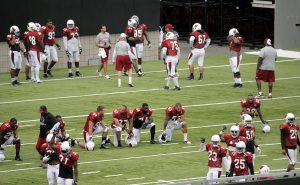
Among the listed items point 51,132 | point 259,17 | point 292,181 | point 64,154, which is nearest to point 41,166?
point 51,132

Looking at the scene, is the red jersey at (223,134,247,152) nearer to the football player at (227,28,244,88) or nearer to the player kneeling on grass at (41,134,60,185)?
the player kneeling on grass at (41,134,60,185)

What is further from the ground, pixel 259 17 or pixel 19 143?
pixel 259 17

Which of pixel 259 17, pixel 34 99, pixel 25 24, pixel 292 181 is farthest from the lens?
pixel 259 17

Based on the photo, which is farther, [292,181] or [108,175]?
[108,175]

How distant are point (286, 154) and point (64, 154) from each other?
18.4ft

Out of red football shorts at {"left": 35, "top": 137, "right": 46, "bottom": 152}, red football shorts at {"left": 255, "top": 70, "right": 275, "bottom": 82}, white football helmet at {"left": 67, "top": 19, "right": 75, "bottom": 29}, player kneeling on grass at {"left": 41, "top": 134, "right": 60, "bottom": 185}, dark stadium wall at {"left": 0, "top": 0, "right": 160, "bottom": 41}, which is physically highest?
dark stadium wall at {"left": 0, "top": 0, "right": 160, "bottom": 41}

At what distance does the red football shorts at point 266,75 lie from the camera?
122ft

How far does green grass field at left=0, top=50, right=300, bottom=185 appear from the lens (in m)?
28.3

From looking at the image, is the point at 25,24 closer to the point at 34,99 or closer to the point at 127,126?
the point at 34,99

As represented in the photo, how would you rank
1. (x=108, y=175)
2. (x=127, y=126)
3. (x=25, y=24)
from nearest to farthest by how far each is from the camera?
1. (x=108, y=175)
2. (x=127, y=126)
3. (x=25, y=24)

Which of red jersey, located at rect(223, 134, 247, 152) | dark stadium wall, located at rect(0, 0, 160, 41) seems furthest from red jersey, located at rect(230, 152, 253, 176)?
dark stadium wall, located at rect(0, 0, 160, 41)

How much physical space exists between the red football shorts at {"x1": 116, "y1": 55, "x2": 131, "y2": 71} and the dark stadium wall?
5175mm

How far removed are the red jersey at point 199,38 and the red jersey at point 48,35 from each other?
4.91 m

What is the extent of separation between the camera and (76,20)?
43875mm
